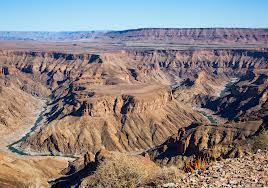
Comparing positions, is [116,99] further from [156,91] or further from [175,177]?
[175,177]

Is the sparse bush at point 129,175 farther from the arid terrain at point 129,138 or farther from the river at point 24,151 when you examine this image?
the river at point 24,151

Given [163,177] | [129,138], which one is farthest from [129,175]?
[129,138]

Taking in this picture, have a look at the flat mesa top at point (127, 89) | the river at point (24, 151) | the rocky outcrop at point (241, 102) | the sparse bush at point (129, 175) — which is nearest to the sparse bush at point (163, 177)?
the sparse bush at point (129, 175)

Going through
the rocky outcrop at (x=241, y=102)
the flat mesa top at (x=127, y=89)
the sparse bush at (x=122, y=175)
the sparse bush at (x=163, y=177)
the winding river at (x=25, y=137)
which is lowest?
the winding river at (x=25, y=137)

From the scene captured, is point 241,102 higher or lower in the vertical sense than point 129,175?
lower

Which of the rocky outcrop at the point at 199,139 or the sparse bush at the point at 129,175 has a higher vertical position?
the sparse bush at the point at 129,175

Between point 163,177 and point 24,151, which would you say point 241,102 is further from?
point 163,177

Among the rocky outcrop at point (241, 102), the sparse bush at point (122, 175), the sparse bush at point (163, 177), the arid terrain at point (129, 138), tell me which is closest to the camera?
the sparse bush at point (163, 177)

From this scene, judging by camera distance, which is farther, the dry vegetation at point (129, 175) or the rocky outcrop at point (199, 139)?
the rocky outcrop at point (199, 139)

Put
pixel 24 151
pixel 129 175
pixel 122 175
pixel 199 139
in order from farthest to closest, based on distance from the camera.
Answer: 1. pixel 24 151
2. pixel 199 139
3. pixel 129 175
4. pixel 122 175

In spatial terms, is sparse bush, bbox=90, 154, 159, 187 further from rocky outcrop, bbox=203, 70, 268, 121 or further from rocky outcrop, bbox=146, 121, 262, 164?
rocky outcrop, bbox=203, 70, 268, 121

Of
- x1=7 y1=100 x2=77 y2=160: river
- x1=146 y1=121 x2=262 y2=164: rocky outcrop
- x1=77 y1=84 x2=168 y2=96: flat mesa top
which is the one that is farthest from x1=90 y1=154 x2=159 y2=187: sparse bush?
x1=77 y1=84 x2=168 y2=96: flat mesa top

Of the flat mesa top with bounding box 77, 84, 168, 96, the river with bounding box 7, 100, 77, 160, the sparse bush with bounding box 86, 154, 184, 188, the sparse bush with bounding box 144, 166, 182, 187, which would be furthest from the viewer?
the flat mesa top with bounding box 77, 84, 168, 96
